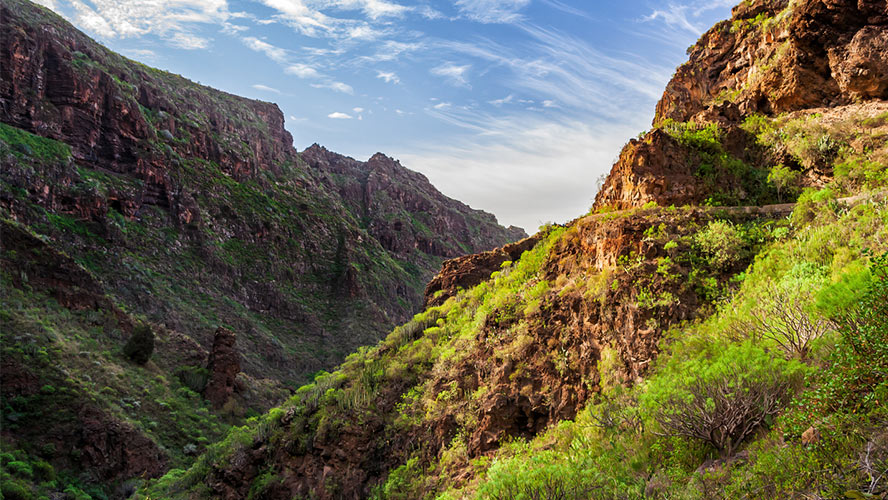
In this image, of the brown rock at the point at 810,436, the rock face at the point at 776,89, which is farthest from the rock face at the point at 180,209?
the brown rock at the point at 810,436

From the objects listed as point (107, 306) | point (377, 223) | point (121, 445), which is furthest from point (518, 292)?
point (377, 223)

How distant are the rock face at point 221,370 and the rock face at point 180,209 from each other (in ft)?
43.0

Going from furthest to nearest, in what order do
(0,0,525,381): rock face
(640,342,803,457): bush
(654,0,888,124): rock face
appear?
→ (0,0,525,381): rock face
(654,0,888,124): rock face
(640,342,803,457): bush

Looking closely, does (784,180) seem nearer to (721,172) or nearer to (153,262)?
(721,172)

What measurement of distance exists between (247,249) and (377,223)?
167ft

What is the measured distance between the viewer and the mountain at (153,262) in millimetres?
35781

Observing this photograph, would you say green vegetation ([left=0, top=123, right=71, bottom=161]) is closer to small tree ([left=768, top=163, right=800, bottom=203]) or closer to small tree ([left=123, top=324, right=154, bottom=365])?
small tree ([left=123, top=324, right=154, bottom=365])

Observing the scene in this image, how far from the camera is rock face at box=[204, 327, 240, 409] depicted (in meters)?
46.2

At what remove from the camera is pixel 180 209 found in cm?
7675

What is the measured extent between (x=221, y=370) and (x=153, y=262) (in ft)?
88.1

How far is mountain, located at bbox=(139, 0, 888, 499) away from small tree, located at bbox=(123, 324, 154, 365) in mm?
24765

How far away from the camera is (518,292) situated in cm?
1803

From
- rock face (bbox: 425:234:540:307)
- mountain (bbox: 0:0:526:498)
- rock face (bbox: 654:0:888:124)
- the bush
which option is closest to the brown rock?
the bush

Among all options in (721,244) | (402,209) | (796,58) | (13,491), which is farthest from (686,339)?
(402,209)
